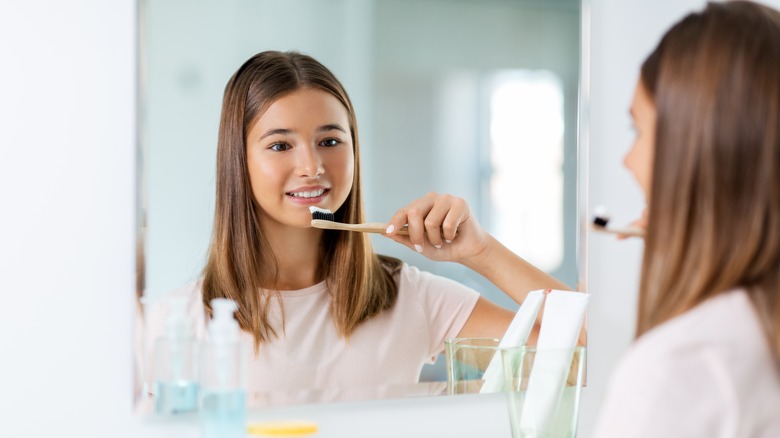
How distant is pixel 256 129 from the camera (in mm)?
1035

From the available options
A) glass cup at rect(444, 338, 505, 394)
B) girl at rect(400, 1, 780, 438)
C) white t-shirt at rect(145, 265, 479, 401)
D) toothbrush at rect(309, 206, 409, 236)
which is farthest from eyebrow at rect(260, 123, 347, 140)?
girl at rect(400, 1, 780, 438)

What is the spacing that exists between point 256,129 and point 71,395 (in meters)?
0.39

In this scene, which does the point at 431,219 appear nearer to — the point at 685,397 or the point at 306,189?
the point at 306,189

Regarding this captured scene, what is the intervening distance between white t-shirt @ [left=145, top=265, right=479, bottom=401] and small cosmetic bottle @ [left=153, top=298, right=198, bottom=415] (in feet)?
0.05

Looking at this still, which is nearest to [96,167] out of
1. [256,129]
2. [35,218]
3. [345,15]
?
[35,218]

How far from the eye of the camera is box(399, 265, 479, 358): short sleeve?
116 cm

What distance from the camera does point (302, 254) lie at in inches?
42.6

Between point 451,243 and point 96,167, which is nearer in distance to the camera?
point 96,167

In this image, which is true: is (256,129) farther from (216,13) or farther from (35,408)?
(35,408)

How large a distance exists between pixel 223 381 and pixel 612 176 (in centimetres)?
70

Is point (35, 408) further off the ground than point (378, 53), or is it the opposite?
point (378, 53)

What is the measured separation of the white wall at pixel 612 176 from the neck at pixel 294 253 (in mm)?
447

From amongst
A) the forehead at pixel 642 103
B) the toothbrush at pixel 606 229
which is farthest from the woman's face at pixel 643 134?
the toothbrush at pixel 606 229

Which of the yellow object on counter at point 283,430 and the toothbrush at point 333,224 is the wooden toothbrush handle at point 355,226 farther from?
the yellow object on counter at point 283,430
